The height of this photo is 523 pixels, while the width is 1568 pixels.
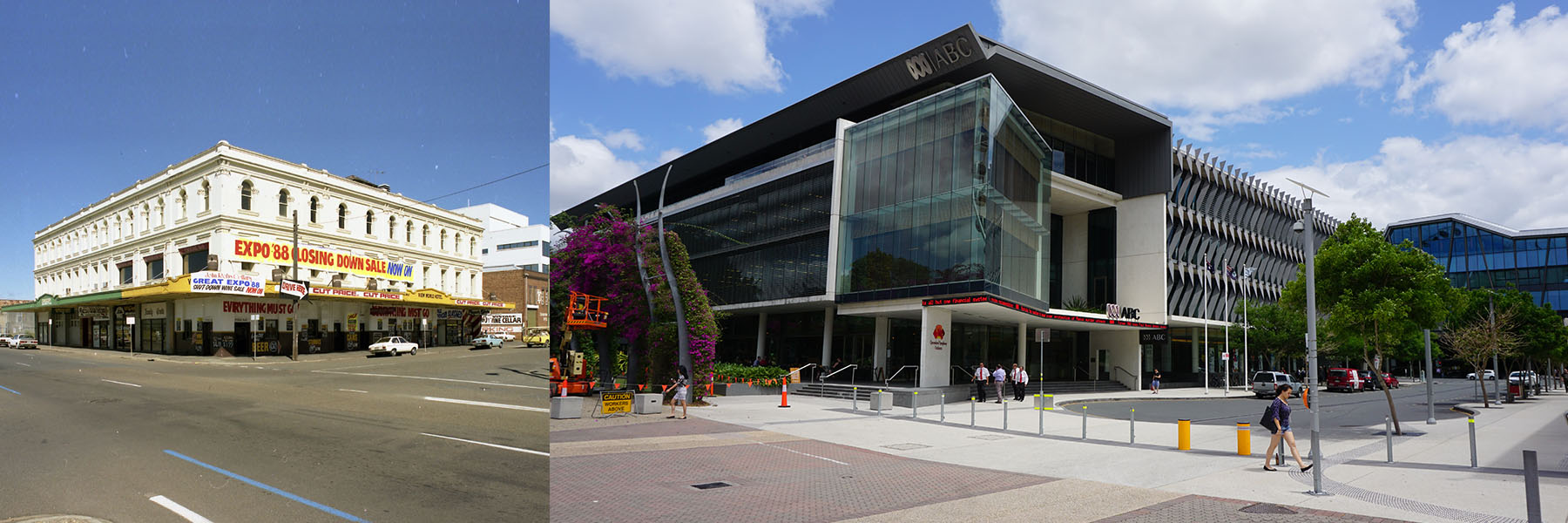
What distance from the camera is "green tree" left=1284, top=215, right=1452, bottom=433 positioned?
21266mm

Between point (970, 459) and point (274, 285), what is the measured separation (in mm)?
12406

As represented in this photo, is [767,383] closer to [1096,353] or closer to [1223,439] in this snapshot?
[1223,439]

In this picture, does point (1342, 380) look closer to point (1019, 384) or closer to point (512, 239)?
point (1019, 384)

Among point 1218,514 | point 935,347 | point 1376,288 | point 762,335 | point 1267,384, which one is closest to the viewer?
point 1218,514

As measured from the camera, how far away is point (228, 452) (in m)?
6.46

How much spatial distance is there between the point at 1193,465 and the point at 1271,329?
177ft

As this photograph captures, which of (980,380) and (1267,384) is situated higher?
(980,380)

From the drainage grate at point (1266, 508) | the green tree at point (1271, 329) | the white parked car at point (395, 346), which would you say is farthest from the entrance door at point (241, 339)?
the green tree at point (1271, 329)

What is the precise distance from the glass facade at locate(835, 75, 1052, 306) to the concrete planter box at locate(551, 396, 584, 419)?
19151mm

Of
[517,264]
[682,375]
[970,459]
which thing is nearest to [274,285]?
[517,264]

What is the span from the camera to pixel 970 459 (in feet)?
51.5

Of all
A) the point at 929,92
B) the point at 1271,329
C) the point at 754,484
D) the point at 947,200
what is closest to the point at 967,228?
the point at 947,200

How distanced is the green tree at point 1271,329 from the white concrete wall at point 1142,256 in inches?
465

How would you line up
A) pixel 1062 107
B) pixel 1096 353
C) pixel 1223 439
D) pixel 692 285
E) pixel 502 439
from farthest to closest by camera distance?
pixel 1096 353 → pixel 1062 107 → pixel 692 285 → pixel 1223 439 → pixel 502 439
